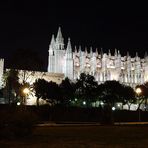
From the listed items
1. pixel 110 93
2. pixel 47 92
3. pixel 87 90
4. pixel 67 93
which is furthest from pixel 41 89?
pixel 110 93

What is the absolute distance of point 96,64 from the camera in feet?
343

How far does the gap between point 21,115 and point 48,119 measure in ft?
83.4

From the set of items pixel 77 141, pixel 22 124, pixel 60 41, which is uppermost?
pixel 60 41

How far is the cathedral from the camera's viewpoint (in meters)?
98.8

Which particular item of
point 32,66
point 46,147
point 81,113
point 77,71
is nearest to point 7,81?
point 32,66

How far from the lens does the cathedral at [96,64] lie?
9875cm

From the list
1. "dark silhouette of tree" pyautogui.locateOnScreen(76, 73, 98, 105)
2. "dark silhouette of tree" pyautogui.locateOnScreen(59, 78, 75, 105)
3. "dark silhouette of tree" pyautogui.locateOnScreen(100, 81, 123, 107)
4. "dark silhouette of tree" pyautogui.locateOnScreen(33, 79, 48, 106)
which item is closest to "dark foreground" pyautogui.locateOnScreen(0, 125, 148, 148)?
"dark silhouette of tree" pyautogui.locateOnScreen(59, 78, 75, 105)

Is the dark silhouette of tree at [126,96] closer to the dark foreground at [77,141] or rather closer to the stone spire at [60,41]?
the stone spire at [60,41]

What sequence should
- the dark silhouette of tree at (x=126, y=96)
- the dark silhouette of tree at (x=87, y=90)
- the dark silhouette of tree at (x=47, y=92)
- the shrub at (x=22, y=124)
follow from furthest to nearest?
1. the dark silhouette of tree at (x=126, y=96)
2. the dark silhouette of tree at (x=87, y=90)
3. the dark silhouette of tree at (x=47, y=92)
4. the shrub at (x=22, y=124)

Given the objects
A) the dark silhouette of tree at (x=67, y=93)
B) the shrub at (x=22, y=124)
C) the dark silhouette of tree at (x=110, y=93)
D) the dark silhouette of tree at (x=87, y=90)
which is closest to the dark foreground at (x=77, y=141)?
the shrub at (x=22, y=124)

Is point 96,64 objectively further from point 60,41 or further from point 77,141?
point 77,141

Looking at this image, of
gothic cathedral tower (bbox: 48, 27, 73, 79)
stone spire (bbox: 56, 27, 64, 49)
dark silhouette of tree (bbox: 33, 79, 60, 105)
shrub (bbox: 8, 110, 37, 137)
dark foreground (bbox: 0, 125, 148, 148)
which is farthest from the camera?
stone spire (bbox: 56, 27, 64, 49)

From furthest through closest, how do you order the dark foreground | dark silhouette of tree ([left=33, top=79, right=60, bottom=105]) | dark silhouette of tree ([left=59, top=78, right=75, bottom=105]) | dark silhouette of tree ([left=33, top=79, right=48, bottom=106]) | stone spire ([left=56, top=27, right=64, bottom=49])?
stone spire ([left=56, top=27, right=64, bottom=49]) < dark silhouette of tree ([left=33, top=79, right=48, bottom=106]) < dark silhouette of tree ([left=59, top=78, right=75, bottom=105]) < dark silhouette of tree ([left=33, top=79, right=60, bottom=105]) < the dark foreground

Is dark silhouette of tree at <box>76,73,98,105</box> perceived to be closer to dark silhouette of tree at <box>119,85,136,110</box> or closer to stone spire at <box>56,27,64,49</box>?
dark silhouette of tree at <box>119,85,136,110</box>
